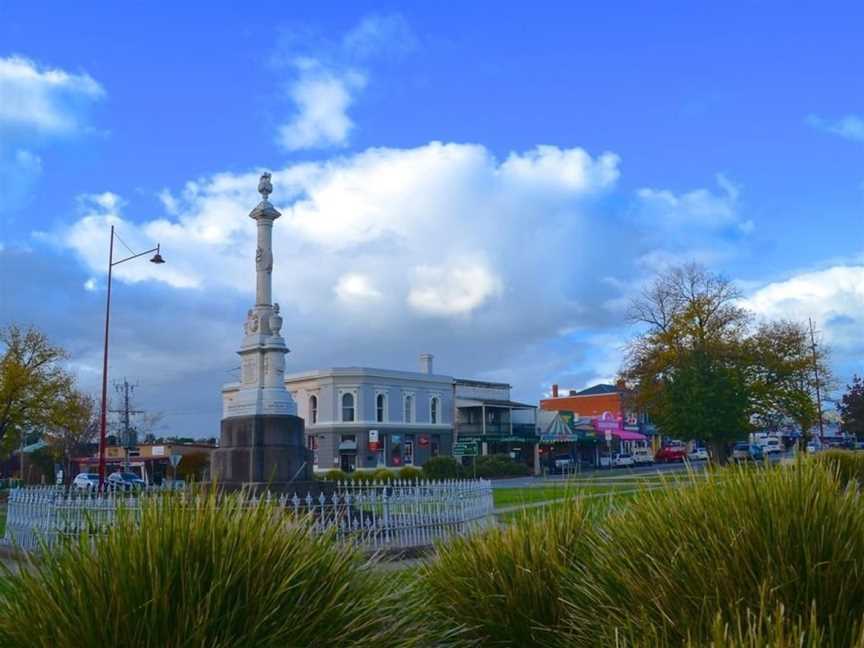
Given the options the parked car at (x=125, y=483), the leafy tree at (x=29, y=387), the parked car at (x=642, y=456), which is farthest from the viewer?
the parked car at (x=642, y=456)

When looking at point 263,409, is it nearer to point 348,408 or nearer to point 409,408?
point 348,408

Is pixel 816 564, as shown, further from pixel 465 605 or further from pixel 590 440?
pixel 590 440

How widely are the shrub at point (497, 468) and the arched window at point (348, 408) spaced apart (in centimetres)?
950

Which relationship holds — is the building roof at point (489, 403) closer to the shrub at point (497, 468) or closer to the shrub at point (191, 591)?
the shrub at point (497, 468)

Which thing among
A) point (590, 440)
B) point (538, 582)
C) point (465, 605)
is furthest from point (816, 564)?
point (590, 440)

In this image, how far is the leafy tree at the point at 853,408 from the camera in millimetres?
56281

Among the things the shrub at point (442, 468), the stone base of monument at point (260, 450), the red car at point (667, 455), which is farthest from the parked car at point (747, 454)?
the shrub at point (442, 468)

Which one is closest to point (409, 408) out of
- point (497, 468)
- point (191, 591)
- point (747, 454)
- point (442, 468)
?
point (497, 468)

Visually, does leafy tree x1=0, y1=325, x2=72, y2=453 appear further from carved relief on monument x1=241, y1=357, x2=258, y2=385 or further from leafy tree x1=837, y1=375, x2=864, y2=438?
leafy tree x1=837, y1=375, x2=864, y2=438

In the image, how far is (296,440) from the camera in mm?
17578

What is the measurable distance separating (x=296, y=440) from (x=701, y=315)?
35062 millimetres

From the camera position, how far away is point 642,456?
69.7 m

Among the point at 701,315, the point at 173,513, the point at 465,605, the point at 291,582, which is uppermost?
the point at 701,315

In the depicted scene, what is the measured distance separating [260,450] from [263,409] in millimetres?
927
